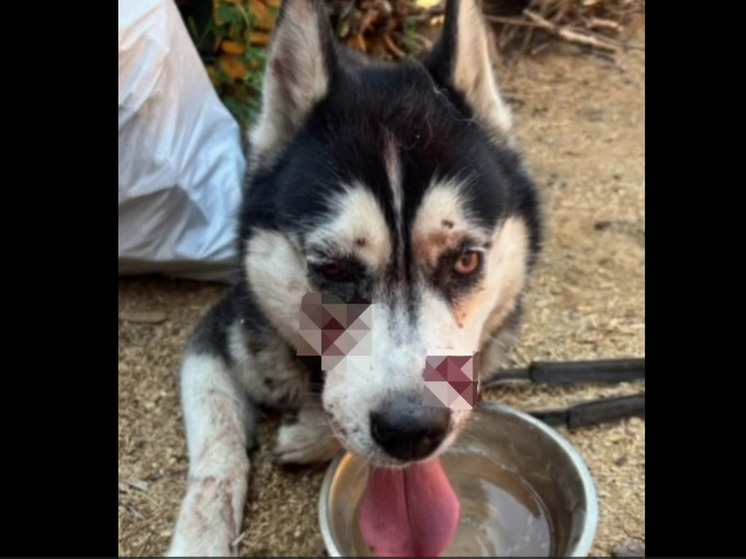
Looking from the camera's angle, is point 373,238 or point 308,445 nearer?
point 373,238

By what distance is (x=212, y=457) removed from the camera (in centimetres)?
277

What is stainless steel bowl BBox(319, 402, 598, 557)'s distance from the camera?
2422 millimetres

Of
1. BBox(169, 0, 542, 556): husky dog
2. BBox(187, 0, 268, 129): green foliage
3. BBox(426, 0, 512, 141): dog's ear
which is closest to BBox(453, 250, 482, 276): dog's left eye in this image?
BBox(169, 0, 542, 556): husky dog

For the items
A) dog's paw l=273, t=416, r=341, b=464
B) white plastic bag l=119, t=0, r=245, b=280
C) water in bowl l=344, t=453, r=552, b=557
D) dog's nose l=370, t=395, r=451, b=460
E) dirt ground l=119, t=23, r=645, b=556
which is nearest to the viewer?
dog's nose l=370, t=395, r=451, b=460

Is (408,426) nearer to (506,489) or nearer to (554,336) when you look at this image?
(506,489)

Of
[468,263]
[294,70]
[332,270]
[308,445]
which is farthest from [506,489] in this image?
[294,70]

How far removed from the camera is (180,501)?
279 centimetres

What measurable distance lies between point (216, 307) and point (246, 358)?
369 millimetres

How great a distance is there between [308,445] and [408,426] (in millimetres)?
942

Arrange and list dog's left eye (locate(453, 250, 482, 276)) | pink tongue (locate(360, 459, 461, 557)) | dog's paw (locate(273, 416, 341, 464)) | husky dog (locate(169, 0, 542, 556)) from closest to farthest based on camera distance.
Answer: husky dog (locate(169, 0, 542, 556)) → dog's left eye (locate(453, 250, 482, 276)) → pink tongue (locate(360, 459, 461, 557)) → dog's paw (locate(273, 416, 341, 464))

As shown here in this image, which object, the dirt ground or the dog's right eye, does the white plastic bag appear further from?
the dog's right eye

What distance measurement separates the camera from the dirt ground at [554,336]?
9.01ft

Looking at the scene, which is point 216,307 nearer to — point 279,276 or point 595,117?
point 279,276

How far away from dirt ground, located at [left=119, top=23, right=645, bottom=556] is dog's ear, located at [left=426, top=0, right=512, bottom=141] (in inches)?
40.9
